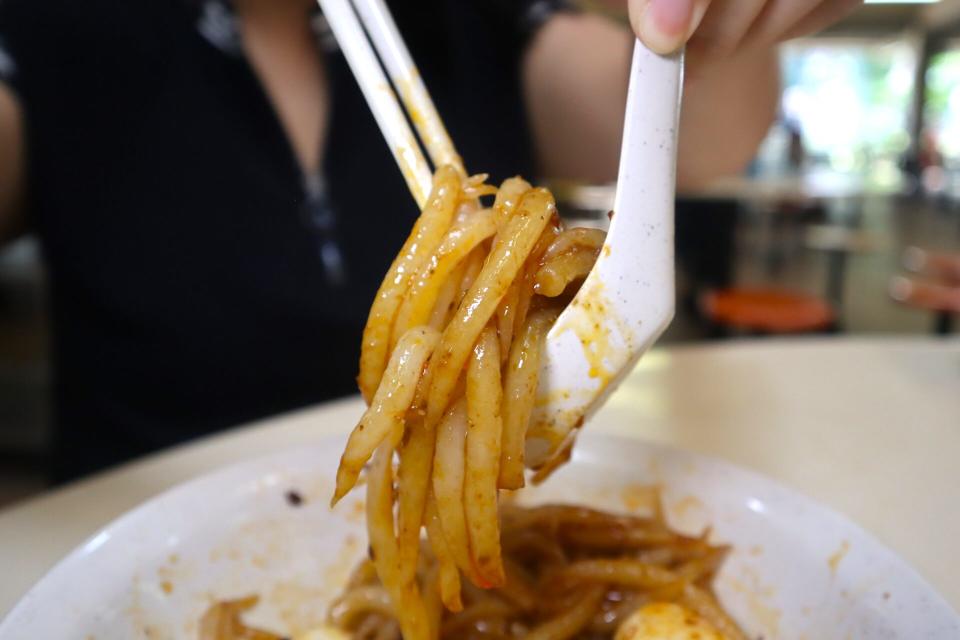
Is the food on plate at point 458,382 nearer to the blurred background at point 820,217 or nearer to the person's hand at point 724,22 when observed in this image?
the person's hand at point 724,22

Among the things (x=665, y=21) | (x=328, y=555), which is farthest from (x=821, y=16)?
(x=328, y=555)

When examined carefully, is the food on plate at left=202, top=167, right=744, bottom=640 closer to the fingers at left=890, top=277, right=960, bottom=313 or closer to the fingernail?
the fingernail

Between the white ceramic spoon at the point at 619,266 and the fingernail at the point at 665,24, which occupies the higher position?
the fingernail at the point at 665,24

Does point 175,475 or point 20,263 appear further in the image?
point 20,263

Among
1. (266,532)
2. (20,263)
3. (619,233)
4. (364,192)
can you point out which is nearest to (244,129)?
(364,192)

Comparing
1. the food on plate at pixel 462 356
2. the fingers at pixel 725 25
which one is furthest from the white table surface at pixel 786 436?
the fingers at pixel 725 25

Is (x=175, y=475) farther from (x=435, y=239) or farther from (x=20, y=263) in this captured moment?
(x=20, y=263)

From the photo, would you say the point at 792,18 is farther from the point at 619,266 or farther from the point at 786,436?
the point at 786,436
